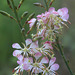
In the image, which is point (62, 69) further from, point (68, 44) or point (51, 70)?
point (51, 70)

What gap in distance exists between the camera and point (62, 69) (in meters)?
3.05

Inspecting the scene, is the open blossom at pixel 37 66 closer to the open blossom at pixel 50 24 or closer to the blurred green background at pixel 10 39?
the open blossom at pixel 50 24

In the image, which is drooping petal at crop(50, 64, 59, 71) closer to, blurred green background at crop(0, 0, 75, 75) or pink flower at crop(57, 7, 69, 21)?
pink flower at crop(57, 7, 69, 21)

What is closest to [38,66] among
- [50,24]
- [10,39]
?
[50,24]

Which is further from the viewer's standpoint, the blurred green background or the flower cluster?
the blurred green background

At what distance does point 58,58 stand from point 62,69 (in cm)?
22

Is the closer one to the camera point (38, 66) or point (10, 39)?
point (38, 66)

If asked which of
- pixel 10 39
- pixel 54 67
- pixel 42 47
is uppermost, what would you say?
pixel 42 47

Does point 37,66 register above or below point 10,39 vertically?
above

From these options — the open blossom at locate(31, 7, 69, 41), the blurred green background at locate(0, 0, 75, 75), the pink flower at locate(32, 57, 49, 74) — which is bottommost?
the blurred green background at locate(0, 0, 75, 75)

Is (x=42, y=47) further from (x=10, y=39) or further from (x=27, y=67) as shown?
(x=10, y=39)

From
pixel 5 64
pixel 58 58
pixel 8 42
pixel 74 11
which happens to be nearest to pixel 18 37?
pixel 8 42

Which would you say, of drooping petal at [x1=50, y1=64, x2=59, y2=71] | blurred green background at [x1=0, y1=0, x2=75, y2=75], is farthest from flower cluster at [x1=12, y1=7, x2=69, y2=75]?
blurred green background at [x1=0, y1=0, x2=75, y2=75]

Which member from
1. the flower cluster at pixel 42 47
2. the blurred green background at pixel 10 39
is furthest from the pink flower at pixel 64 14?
the blurred green background at pixel 10 39
